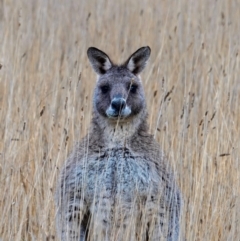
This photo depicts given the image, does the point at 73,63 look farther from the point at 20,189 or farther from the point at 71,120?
the point at 20,189

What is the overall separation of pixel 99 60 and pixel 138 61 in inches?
10.5

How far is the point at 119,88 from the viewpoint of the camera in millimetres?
5113

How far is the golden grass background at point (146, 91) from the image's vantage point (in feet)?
17.5

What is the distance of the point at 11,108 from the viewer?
6434 mm

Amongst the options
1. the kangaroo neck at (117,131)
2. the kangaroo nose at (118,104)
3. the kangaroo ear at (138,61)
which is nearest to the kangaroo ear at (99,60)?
the kangaroo ear at (138,61)

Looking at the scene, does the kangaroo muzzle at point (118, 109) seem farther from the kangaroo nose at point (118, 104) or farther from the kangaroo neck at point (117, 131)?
the kangaroo neck at point (117, 131)

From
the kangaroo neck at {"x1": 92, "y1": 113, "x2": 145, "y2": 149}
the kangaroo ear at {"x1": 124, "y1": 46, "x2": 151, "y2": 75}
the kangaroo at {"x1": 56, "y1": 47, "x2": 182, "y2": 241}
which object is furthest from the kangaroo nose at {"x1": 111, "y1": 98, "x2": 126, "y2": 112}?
→ the kangaroo ear at {"x1": 124, "y1": 46, "x2": 151, "y2": 75}

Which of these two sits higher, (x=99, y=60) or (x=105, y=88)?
(x=99, y=60)

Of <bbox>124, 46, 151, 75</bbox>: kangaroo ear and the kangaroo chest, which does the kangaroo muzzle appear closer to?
the kangaroo chest

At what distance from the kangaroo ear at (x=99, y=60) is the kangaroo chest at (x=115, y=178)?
718mm

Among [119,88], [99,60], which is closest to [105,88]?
[119,88]

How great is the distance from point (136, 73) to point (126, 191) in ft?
3.07

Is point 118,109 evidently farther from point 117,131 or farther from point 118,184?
point 118,184

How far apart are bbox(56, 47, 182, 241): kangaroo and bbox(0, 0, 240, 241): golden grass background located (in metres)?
0.19
